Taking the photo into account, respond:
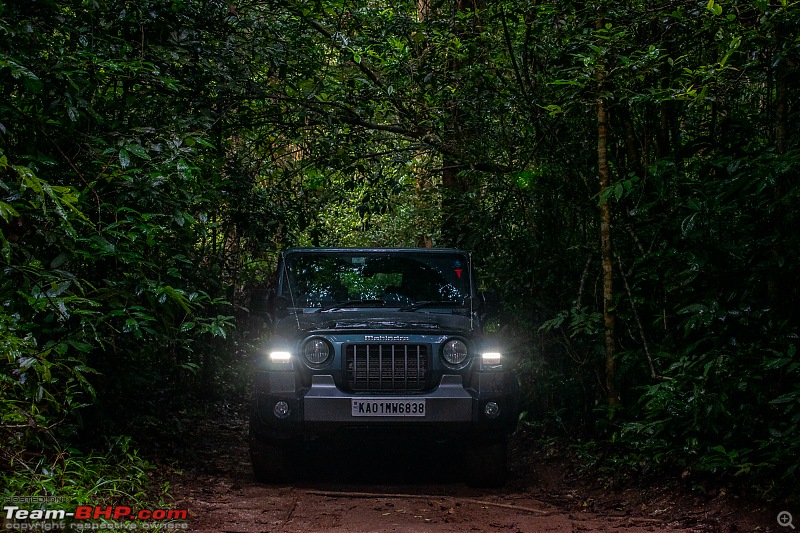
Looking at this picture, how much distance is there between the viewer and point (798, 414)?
488cm

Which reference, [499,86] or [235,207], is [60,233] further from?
[499,86]

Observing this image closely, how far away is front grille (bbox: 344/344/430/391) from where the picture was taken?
241 inches

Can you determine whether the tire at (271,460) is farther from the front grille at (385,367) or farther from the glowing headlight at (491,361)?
the glowing headlight at (491,361)

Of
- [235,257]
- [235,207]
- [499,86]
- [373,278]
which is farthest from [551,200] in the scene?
[235,257]

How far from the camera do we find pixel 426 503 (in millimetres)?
5754

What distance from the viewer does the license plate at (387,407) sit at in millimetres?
5977

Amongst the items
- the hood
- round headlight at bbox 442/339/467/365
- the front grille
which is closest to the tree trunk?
the hood

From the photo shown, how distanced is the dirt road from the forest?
323mm

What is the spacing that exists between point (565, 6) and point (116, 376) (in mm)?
5159

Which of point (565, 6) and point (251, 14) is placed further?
point (251, 14)

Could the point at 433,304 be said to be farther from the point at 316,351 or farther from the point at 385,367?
the point at 316,351

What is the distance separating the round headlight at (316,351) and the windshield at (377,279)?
82 centimetres

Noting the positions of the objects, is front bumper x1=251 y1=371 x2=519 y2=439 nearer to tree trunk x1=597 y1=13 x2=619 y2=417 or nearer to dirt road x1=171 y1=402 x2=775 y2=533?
dirt road x1=171 y1=402 x2=775 y2=533

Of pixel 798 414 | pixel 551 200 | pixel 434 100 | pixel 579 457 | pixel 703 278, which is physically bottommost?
pixel 579 457
